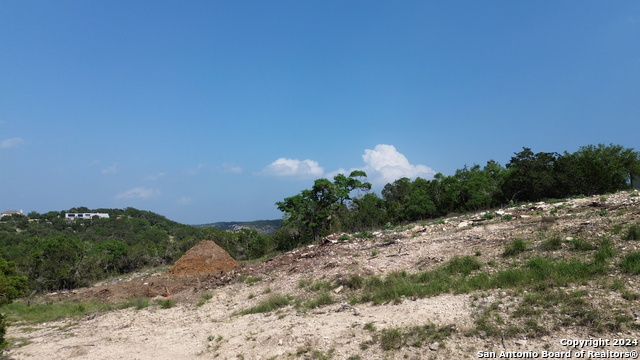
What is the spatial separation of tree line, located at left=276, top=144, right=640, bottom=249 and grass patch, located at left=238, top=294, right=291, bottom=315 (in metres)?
18.6

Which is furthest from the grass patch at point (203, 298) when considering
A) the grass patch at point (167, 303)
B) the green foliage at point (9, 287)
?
the green foliage at point (9, 287)

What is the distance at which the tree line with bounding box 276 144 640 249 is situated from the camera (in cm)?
2745

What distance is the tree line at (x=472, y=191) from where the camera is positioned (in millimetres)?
27453

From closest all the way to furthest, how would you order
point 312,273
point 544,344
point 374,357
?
point 544,344 < point 374,357 < point 312,273

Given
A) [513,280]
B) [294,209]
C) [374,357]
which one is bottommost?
A: [374,357]

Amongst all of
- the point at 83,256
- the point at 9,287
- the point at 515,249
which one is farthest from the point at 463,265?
the point at 83,256

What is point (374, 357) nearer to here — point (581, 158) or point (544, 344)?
point (544, 344)

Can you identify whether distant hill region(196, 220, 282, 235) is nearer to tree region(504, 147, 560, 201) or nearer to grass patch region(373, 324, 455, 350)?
tree region(504, 147, 560, 201)

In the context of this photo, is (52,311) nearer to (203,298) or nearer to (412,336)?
(203,298)

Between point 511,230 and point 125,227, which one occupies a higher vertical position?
point 125,227

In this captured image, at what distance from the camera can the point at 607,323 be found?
5.37m

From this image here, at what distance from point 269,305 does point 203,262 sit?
36.5 feet

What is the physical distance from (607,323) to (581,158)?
29615mm

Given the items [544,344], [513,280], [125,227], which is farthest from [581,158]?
[125,227]
